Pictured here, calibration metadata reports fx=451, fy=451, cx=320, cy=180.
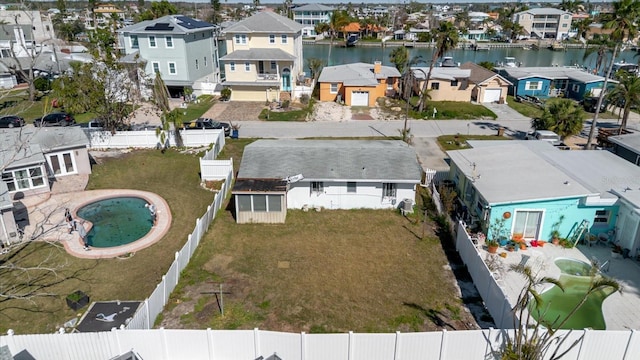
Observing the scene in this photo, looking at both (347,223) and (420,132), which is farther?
(420,132)

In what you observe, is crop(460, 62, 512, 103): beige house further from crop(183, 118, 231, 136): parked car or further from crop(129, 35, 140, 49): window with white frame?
crop(129, 35, 140, 49): window with white frame

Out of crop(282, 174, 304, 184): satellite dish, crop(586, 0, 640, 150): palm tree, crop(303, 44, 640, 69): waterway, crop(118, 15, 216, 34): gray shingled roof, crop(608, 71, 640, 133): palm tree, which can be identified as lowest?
crop(303, 44, 640, 69): waterway

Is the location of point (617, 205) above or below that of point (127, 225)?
above

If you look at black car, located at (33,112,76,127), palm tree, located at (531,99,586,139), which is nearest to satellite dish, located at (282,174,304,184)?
palm tree, located at (531,99,586,139)

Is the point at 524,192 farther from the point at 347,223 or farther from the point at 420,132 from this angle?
the point at 420,132

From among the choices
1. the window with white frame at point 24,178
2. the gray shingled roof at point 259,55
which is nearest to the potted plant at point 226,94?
the gray shingled roof at point 259,55

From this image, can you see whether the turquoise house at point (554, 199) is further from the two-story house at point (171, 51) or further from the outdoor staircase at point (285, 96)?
the two-story house at point (171, 51)

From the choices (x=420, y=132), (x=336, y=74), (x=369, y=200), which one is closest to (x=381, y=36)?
(x=336, y=74)

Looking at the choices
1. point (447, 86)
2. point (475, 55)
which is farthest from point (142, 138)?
point (475, 55)
